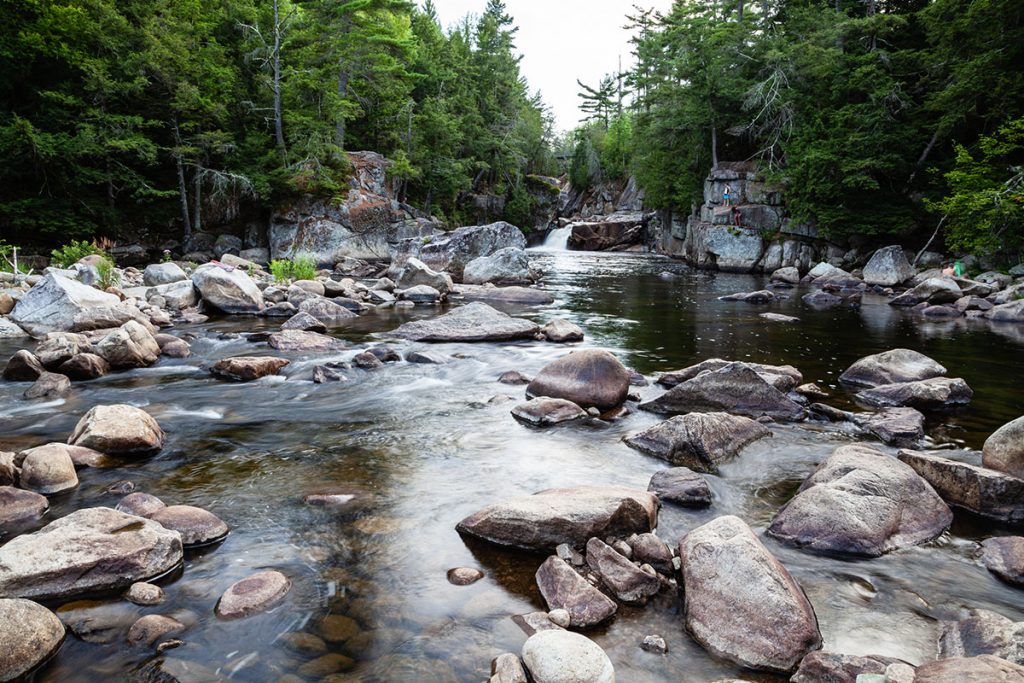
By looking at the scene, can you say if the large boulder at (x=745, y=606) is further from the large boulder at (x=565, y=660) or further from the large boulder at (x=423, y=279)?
the large boulder at (x=423, y=279)

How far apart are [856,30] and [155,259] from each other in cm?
3275

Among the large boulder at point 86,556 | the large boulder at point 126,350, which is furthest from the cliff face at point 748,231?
the large boulder at point 86,556

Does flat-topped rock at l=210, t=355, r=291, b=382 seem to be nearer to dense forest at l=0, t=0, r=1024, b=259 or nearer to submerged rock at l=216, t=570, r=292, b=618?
submerged rock at l=216, t=570, r=292, b=618

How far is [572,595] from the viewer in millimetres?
3232

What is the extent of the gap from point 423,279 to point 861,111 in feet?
68.5

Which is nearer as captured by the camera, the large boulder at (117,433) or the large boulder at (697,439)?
the large boulder at (117,433)

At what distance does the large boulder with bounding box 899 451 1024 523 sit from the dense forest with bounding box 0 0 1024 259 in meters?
17.9

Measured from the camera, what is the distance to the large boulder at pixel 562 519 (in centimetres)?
376

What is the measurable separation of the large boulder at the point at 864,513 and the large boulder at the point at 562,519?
1.00m

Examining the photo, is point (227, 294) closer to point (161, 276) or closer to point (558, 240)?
point (161, 276)

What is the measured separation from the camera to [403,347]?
10.6 meters

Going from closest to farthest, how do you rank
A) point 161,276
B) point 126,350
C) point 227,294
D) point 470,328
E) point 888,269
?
point 126,350, point 470,328, point 227,294, point 161,276, point 888,269

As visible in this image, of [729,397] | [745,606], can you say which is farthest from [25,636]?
[729,397]

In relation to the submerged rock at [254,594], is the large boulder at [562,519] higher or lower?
higher
